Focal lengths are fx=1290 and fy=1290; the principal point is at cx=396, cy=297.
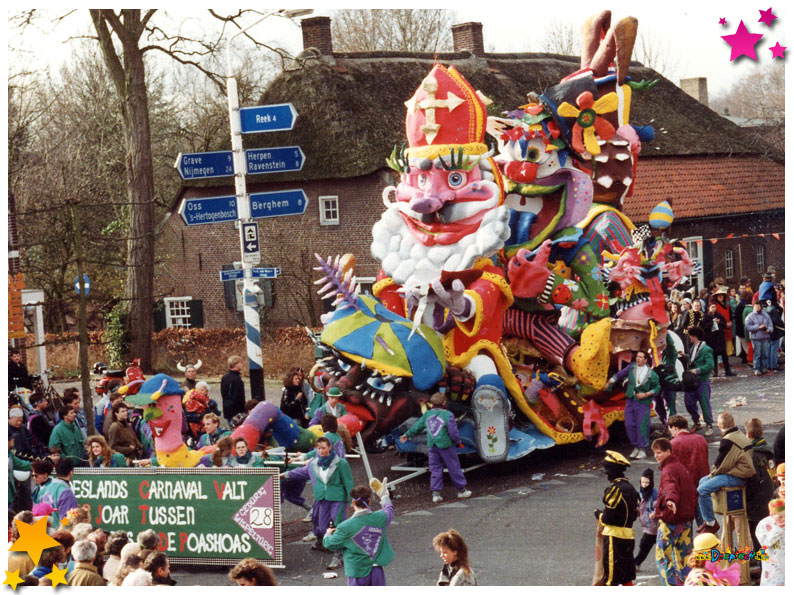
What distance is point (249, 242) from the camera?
15953 millimetres

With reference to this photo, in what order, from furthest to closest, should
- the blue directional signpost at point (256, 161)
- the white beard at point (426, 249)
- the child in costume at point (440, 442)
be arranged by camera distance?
the blue directional signpost at point (256, 161) < the white beard at point (426, 249) < the child in costume at point (440, 442)

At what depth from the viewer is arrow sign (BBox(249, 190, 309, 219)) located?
1595cm

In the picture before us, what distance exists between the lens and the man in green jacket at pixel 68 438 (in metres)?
13.6

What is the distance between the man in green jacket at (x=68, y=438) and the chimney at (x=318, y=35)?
1998 cm

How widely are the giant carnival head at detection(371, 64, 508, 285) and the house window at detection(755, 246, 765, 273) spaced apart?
21.0 metres

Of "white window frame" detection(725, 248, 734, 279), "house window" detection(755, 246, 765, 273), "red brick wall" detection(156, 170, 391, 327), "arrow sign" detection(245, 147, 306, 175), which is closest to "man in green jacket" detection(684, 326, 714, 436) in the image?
"arrow sign" detection(245, 147, 306, 175)

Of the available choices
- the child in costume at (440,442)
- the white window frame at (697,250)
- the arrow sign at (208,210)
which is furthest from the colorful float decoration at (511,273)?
the white window frame at (697,250)

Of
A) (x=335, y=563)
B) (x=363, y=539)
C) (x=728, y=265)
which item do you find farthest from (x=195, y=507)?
(x=728, y=265)

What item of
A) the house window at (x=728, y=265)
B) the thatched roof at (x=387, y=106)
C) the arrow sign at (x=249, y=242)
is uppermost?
the thatched roof at (x=387, y=106)

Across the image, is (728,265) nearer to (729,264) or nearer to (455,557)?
(729,264)

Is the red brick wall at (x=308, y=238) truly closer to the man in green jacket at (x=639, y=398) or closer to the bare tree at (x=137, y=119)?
the bare tree at (x=137, y=119)

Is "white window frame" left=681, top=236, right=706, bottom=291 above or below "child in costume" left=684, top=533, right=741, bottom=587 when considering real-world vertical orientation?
above

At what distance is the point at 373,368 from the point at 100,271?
18638mm

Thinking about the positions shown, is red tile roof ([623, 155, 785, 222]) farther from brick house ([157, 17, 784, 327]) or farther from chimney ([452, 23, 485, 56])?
chimney ([452, 23, 485, 56])
